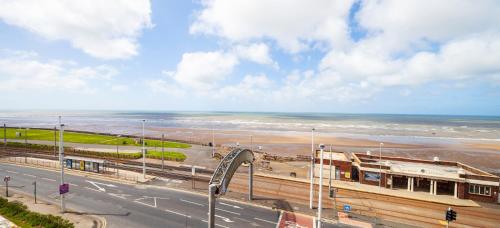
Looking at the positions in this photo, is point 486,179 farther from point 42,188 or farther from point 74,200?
point 42,188

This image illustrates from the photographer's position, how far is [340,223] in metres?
28.1

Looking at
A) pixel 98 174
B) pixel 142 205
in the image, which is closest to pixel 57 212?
pixel 142 205

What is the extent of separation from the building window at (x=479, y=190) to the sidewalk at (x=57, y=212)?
4888 cm

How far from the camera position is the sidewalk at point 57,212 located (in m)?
25.2

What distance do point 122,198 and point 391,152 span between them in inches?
2879

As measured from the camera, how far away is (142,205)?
102 ft

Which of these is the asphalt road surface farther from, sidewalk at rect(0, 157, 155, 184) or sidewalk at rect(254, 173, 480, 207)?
sidewalk at rect(254, 173, 480, 207)

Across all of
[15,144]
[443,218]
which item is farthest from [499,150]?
[15,144]

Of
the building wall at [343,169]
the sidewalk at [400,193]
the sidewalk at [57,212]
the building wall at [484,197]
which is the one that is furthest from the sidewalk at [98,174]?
the building wall at [484,197]

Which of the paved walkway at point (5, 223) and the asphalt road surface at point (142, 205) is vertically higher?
the paved walkway at point (5, 223)

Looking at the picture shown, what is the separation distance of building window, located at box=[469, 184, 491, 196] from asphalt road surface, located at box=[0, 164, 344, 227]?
30499 mm

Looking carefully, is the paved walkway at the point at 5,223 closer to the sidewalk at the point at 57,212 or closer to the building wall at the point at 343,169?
the sidewalk at the point at 57,212

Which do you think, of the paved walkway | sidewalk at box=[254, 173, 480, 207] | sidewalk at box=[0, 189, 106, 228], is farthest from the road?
sidewalk at box=[254, 173, 480, 207]

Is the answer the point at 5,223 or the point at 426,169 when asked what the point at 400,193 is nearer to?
the point at 426,169
